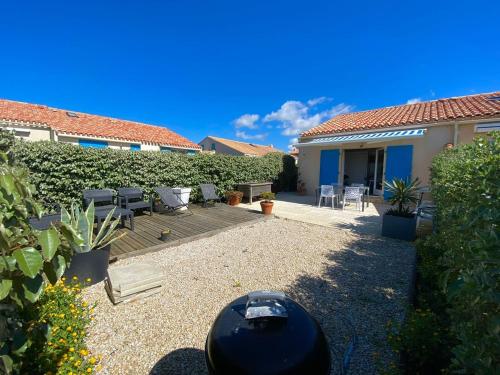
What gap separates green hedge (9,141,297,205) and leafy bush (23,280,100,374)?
605 cm

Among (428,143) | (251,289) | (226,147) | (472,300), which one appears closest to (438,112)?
(428,143)

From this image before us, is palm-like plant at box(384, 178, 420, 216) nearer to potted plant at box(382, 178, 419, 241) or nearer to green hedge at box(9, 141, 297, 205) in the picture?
potted plant at box(382, 178, 419, 241)

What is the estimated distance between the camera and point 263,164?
16344mm

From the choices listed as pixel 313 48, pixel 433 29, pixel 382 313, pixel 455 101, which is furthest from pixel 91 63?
pixel 455 101

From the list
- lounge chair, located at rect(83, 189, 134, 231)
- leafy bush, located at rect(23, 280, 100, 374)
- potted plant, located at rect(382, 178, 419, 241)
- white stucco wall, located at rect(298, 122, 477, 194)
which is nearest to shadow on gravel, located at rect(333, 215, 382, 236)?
potted plant, located at rect(382, 178, 419, 241)

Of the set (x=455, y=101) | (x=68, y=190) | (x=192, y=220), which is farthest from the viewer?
(x=455, y=101)

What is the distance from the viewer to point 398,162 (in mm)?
13492

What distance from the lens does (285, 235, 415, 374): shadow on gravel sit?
3004 mm

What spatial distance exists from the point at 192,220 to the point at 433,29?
14.0m

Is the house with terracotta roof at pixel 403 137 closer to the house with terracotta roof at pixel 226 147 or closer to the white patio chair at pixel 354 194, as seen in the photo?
the white patio chair at pixel 354 194

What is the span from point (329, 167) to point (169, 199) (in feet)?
37.1

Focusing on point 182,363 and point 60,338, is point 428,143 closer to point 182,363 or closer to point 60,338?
point 182,363

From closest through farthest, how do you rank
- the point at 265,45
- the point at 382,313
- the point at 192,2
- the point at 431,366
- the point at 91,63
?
the point at 431,366, the point at 382,313, the point at 192,2, the point at 265,45, the point at 91,63

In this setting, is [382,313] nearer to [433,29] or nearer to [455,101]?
[433,29]
